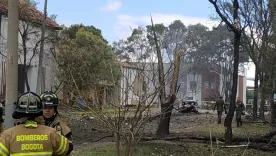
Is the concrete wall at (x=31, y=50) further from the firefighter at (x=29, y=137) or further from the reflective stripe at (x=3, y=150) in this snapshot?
the reflective stripe at (x=3, y=150)

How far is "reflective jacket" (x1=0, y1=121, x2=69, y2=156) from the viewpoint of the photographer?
331 cm

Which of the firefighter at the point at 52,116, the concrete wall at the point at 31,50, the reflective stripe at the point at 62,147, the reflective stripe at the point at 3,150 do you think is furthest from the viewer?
the concrete wall at the point at 31,50

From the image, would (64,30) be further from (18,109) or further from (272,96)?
(18,109)

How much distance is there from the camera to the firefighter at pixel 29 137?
331cm

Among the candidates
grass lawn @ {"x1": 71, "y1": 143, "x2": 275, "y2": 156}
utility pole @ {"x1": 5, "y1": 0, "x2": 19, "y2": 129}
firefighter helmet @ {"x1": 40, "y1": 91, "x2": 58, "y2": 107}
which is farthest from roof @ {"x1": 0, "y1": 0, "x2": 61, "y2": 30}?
firefighter helmet @ {"x1": 40, "y1": 91, "x2": 58, "y2": 107}

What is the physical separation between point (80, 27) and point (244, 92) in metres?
59.6

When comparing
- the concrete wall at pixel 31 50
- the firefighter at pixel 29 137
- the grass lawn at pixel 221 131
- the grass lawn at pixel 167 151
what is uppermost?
the concrete wall at pixel 31 50

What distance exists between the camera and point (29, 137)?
3348 millimetres

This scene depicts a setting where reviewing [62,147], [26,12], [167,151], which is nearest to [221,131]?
[167,151]

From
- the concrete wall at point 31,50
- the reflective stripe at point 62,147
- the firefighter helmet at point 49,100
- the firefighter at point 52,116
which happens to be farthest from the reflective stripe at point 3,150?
the concrete wall at point 31,50

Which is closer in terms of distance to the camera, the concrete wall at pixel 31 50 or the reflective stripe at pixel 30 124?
the reflective stripe at pixel 30 124

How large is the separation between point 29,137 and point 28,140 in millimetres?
26

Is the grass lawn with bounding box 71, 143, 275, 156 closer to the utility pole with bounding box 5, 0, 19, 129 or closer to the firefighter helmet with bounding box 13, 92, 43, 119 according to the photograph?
the utility pole with bounding box 5, 0, 19, 129

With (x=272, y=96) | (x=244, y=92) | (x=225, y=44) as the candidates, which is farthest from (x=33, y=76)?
(x=244, y=92)
